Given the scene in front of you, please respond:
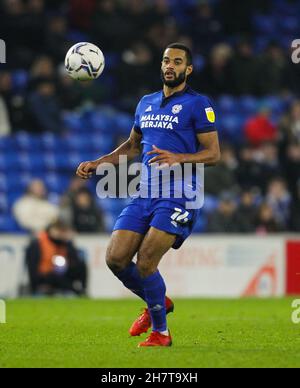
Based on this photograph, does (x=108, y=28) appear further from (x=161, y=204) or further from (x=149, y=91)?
(x=161, y=204)

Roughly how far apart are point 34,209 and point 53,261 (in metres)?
1.45

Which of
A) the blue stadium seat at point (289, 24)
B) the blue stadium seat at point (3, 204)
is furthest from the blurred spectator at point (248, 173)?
the blue stadium seat at point (289, 24)

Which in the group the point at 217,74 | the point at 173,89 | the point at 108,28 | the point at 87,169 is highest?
the point at 108,28

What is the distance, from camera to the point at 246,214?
1784cm

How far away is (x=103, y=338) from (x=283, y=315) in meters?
3.58

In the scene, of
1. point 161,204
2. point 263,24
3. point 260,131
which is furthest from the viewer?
point 263,24

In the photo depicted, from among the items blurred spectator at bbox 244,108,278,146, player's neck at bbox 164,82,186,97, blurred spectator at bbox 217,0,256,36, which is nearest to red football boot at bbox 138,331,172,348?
player's neck at bbox 164,82,186,97

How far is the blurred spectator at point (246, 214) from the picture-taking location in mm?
17734

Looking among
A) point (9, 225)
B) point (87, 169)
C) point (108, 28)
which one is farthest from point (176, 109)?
point (108, 28)

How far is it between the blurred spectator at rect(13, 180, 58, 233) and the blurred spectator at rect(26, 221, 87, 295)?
967mm

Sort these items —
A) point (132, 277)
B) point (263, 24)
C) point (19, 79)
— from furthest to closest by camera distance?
point (263, 24) < point (19, 79) < point (132, 277)

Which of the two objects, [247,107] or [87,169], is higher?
[247,107]

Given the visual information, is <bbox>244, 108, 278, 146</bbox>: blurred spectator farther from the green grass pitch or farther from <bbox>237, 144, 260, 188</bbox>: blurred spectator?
the green grass pitch
